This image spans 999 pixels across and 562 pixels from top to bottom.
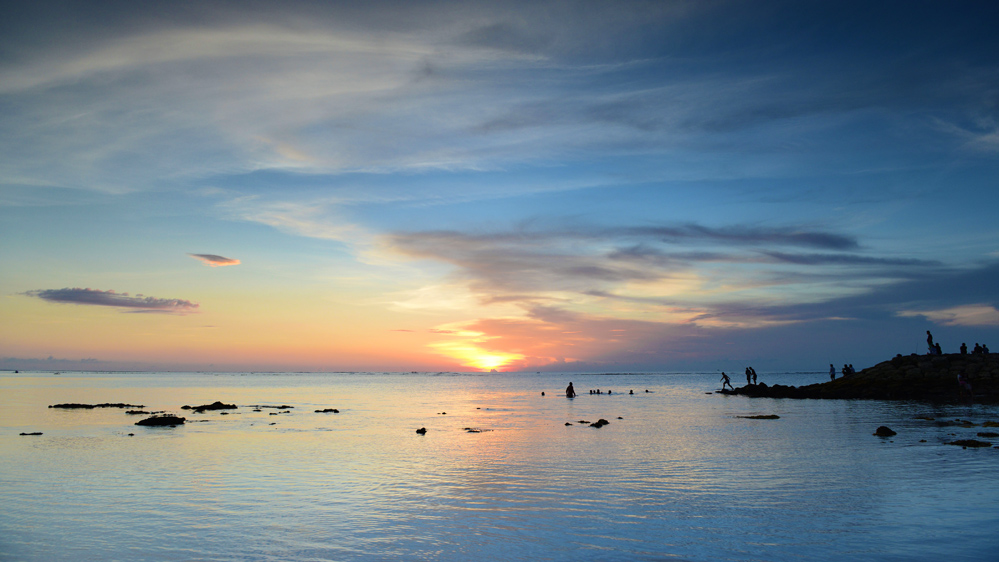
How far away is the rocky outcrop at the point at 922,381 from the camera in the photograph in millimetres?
52188

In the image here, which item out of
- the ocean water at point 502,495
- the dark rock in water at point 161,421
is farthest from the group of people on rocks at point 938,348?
the dark rock in water at point 161,421

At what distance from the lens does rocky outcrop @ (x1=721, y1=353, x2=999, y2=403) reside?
52188 millimetres

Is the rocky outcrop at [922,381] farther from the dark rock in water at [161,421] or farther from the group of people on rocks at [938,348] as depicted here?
the dark rock in water at [161,421]

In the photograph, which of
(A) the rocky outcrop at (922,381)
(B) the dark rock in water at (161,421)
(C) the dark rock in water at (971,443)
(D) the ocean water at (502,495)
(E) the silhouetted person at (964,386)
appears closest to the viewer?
(D) the ocean water at (502,495)

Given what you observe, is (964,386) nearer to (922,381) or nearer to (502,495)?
(922,381)

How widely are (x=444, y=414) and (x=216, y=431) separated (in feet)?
69.9

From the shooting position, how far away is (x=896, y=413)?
41281 mm

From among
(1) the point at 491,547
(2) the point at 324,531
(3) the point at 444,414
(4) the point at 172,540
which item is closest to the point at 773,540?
(1) the point at 491,547

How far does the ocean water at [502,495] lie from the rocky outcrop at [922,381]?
1025 inches

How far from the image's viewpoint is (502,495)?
17703 mm

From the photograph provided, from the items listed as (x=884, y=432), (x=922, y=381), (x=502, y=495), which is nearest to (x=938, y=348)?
(x=922, y=381)

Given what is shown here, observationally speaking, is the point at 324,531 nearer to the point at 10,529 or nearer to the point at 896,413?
the point at 10,529

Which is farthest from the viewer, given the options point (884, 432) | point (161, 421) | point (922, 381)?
point (922, 381)

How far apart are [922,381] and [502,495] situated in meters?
57.9
